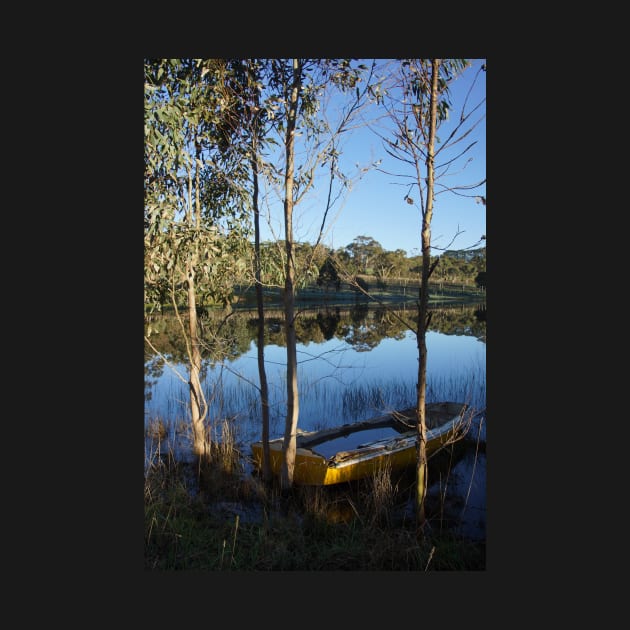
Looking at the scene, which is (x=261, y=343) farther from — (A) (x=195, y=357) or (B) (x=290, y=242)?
(B) (x=290, y=242)

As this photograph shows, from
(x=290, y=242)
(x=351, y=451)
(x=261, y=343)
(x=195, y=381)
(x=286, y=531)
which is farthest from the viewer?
(x=195, y=381)

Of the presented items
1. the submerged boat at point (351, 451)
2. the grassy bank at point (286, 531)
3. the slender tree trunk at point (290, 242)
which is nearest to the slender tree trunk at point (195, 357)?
the grassy bank at point (286, 531)

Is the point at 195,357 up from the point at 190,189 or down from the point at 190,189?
down

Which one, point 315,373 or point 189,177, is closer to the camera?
point 189,177

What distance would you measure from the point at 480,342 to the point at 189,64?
10.5 metres

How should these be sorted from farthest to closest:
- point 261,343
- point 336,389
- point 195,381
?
point 336,389 → point 195,381 → point 261,343

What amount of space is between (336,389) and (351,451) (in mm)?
3383

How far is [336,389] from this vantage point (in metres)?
7.47

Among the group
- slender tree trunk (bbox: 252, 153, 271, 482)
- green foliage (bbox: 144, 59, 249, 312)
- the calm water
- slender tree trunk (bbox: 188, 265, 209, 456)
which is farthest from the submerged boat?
green foliage (bbox: 144, 59, 249, 312)

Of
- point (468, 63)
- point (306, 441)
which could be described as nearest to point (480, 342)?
point (306, 441)

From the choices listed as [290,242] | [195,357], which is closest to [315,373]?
[195,357]

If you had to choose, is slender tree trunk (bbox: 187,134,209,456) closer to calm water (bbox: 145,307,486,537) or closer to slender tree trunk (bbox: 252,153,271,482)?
calm water (bbox: 145,307,486,537)

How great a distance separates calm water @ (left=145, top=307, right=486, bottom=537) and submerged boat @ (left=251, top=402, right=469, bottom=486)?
0.39 m

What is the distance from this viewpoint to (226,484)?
4.15m
